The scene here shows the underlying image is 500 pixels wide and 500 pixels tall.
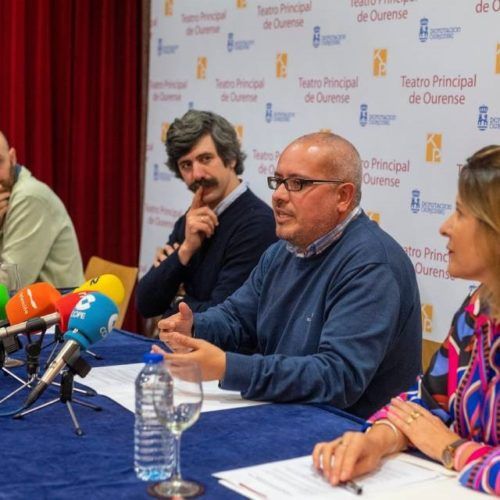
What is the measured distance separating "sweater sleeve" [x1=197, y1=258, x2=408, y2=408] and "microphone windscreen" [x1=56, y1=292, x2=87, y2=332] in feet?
1.35

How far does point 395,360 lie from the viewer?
101 inches

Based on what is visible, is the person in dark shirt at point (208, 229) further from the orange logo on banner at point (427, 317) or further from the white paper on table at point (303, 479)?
the white paper on table at point (303, 479)

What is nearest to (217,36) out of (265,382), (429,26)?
(429,26)

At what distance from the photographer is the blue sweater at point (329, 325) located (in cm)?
223

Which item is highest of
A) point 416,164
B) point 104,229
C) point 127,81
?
point 127,81

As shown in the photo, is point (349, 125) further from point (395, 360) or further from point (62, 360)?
point (62, 360)

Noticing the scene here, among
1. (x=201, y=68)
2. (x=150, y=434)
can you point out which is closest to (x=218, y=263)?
(x=150, y=434)

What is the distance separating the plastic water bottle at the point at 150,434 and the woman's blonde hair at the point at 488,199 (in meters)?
0.69

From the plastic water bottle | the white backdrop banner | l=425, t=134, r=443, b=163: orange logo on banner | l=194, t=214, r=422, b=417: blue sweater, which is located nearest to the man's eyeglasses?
l=194, t=214, r=422, b=417: blue sweater

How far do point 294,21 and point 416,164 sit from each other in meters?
1.20

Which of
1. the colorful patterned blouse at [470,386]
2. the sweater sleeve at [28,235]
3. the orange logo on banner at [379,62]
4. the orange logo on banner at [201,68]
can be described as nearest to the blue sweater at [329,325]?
the colorful patterned blouse at [470,386]

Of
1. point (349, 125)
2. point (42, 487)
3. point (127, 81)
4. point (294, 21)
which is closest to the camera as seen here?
point (42, 487)

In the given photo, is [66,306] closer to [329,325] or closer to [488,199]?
[329,325]

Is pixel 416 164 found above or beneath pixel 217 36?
beneath
